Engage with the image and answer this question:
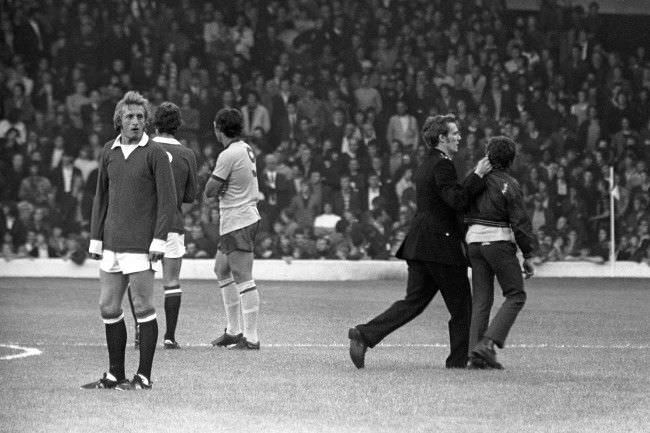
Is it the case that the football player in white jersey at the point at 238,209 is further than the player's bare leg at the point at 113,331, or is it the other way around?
the football player in white jersey at the point at 238,209

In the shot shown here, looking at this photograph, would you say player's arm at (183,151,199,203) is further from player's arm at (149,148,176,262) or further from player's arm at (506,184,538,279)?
player's arm at (149,148,176,262)

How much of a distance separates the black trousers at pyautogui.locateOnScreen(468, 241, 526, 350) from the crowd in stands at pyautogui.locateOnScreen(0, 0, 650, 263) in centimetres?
1360

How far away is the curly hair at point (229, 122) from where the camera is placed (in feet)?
43.3

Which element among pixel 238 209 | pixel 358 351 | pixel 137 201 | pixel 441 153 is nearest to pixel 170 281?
pixel 238 209

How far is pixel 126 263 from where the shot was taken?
10.0 meters

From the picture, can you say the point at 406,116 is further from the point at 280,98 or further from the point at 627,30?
the point at 627,30

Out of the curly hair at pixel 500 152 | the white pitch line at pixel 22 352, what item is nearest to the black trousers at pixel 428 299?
the curly hair at pixel 500 152

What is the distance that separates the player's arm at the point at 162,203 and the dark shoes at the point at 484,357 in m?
2.75

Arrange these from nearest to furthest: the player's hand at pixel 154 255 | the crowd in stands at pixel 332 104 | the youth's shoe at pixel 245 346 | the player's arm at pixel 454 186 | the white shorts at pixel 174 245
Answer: the player's hand at pixel 154 255
the player's arm at pixel 454 186
the youth's shoe at pixel 245 346
the white shorts at pixel 174 245
the crowd in stands at pixel 332 104

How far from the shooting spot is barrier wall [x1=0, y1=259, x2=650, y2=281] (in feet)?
81.4

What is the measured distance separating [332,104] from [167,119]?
16100 millimetres

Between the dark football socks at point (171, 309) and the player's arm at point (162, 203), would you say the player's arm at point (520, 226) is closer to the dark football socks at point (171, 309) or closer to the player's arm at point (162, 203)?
the player's arm at point (162, 203)

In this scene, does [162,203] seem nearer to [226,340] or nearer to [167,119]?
[167,119]

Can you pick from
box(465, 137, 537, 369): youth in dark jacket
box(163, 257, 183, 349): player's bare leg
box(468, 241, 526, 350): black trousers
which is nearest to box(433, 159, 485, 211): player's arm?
box(465, 137, 537, 369): youth in dark jacket
